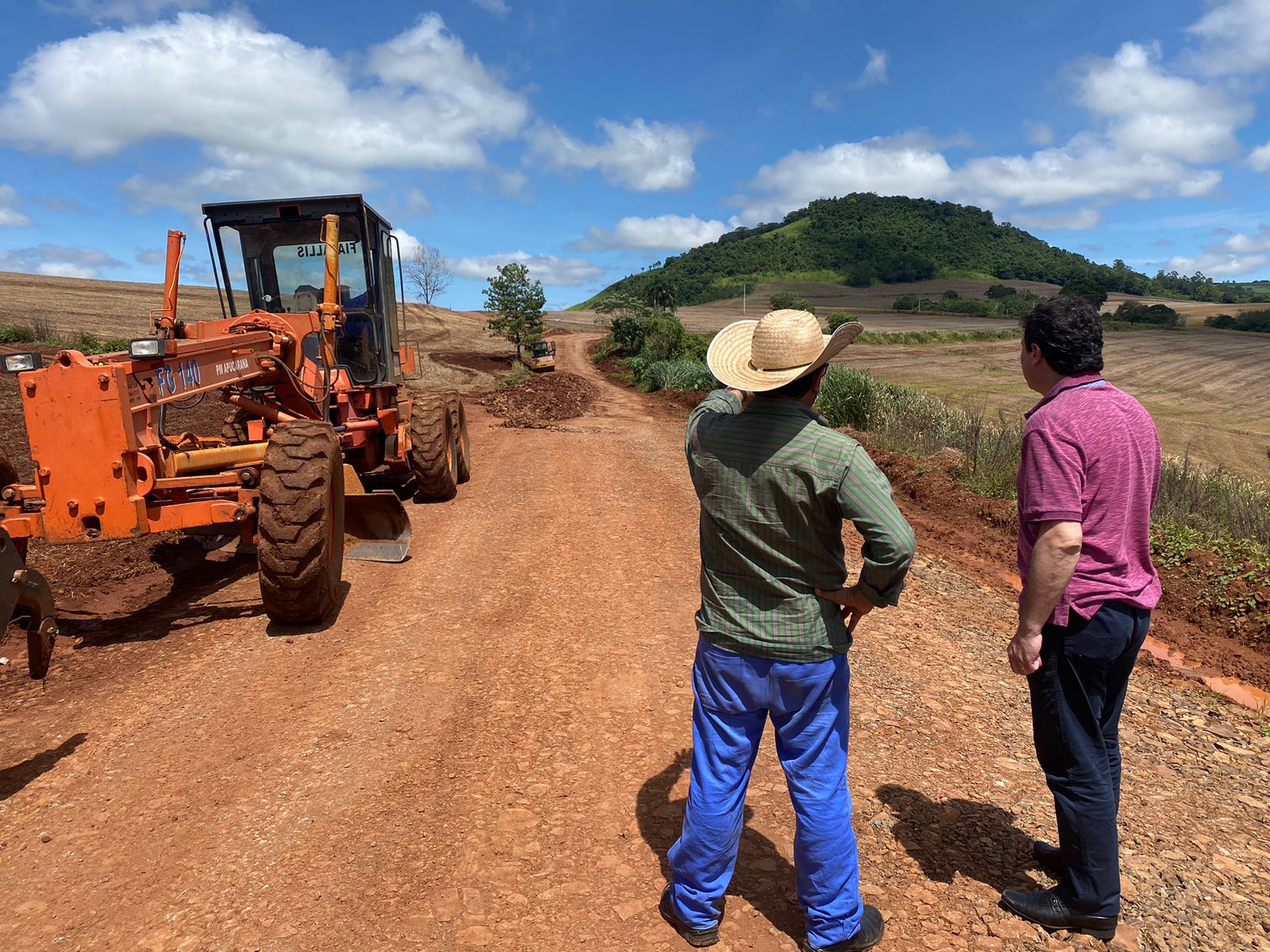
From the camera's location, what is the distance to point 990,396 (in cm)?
2316

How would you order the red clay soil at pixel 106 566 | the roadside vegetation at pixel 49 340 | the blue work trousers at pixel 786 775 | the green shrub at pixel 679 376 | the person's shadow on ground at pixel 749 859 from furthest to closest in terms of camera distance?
1. the green shrub at pixel 679 376
2. the roadside vegetation at pixel 49 340
3. the red clay soil at pixel 106 566
4. the person's shadow on ground at pixel 749 859
5. the blue work trousers at pixel 786 775

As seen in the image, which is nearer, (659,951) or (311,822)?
(659,951)

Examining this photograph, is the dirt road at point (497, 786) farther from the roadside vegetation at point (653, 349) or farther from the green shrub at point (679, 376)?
the green shrub at point (679, 376)

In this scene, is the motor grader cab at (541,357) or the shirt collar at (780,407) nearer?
the shirt collar at (780,407)

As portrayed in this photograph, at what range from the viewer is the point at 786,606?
219cm

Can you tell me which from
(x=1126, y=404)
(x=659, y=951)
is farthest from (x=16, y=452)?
(x=1126, y=404)

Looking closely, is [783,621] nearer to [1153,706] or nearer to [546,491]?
[1153,706]

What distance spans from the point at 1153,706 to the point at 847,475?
331cm

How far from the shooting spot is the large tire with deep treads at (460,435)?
920cm

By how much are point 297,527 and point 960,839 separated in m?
3.83

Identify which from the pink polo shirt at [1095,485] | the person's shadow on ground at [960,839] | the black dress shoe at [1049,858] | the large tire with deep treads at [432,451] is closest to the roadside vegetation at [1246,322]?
the large tire with deep treads at [432,451]

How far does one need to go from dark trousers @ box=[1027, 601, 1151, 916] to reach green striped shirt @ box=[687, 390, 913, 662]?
0.68 m

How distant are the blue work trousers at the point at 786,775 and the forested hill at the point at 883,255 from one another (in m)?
92.9

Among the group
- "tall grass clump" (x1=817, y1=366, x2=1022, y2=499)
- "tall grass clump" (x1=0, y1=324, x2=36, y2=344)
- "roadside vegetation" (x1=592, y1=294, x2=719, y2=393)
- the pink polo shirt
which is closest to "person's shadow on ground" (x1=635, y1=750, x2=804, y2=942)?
the pink polo shirt
